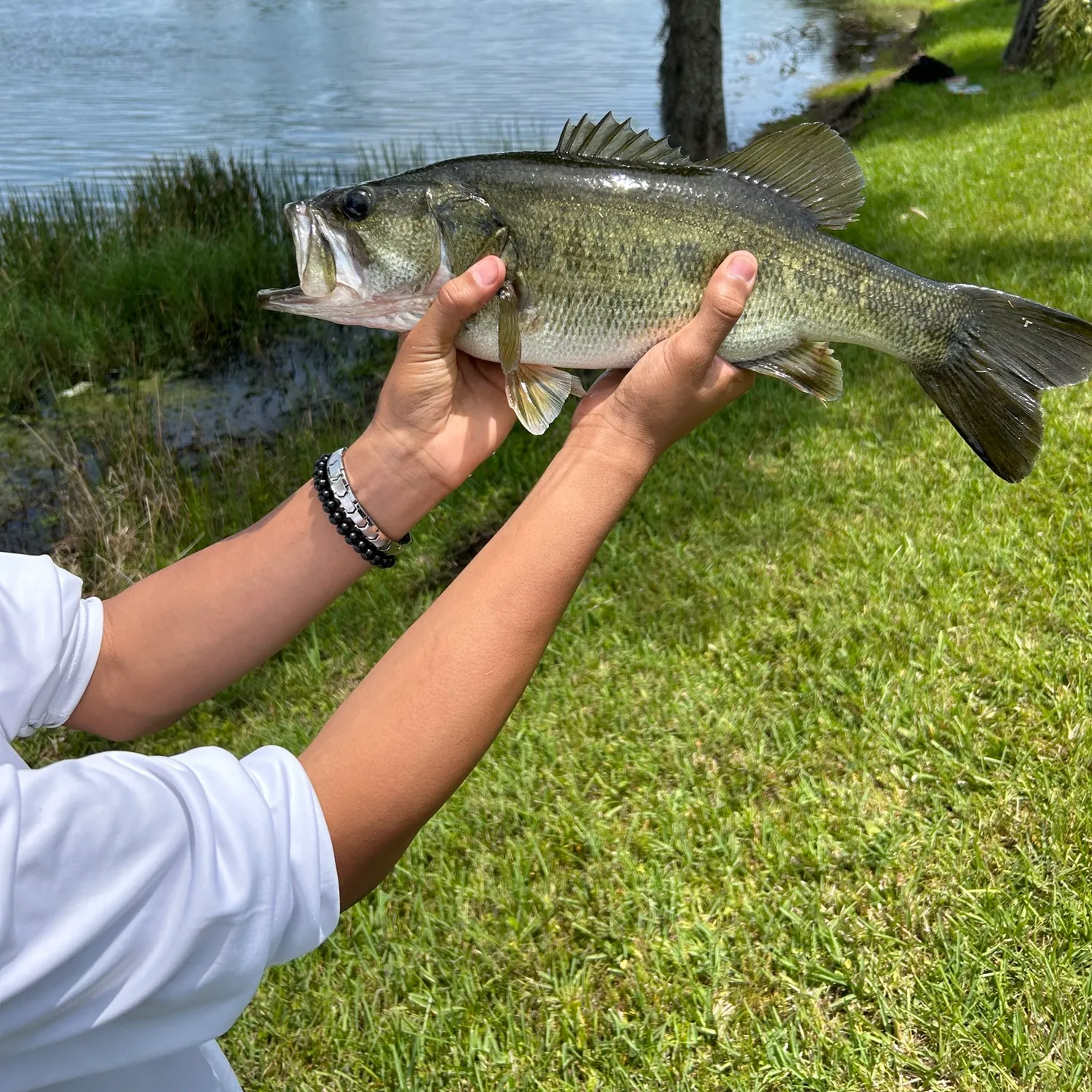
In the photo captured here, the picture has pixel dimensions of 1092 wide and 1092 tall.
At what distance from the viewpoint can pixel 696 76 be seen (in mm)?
10766

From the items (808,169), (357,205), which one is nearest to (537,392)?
(357,205)

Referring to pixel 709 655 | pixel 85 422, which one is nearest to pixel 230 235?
pixel 85 422

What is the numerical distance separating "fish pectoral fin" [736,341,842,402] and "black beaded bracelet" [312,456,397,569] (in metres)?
1.03

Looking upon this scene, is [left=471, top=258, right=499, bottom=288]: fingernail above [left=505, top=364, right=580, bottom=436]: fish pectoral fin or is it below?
above

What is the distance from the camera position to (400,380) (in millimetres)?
2117

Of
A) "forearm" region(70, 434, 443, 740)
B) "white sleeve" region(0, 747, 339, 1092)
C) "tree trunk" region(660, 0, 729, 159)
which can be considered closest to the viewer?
"white sleeve" region(0, 747, 339, 1092)

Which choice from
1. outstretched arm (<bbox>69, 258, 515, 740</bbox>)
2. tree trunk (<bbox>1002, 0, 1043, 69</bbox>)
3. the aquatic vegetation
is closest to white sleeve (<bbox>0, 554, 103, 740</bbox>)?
outstretched arm (<bbox>69, 258, 515, 740</bbox>)

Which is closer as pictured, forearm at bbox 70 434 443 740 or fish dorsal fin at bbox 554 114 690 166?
forearm at bbox 70 434 443 740

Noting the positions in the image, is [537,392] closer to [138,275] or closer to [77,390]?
[77,390]

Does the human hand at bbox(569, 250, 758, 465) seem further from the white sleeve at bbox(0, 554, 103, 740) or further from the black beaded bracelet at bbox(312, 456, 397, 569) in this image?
the white sleeve at bbox(0, 554, 103, 740)

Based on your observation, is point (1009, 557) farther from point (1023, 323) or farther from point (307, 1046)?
point (307, 1046)

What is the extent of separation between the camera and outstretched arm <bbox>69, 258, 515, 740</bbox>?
6.14 ft

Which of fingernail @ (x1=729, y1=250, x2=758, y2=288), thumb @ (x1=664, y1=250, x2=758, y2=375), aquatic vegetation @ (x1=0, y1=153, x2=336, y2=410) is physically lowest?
aquatic vegetation @ (x1=0, y1=153, x2=336, y2=410)

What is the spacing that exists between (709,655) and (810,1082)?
5.09ft
